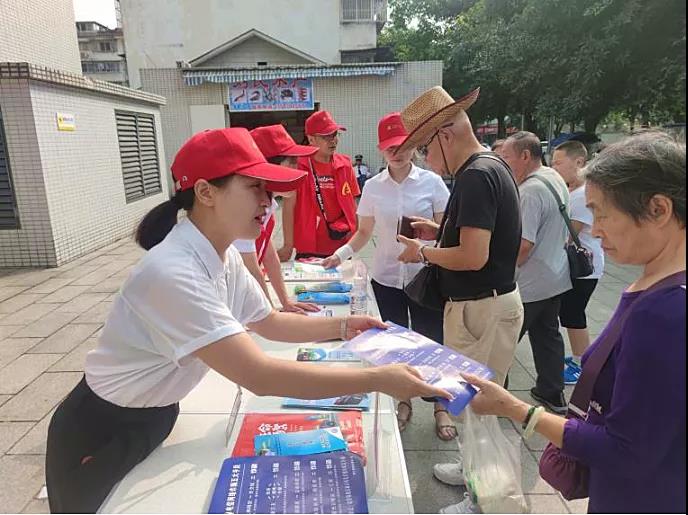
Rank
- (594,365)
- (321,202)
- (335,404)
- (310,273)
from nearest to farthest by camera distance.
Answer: (594,365), (335,404), (310,273), (321,202)

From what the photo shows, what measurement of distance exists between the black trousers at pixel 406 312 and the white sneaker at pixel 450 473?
749 mm

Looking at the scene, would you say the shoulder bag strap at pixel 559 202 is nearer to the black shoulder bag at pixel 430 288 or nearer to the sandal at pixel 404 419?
the black shoulder bag at pixel 430 288

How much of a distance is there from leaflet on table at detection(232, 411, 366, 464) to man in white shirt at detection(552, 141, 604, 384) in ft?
7.01

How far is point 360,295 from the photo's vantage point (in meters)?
2.41

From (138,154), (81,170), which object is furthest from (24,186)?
(138,154)

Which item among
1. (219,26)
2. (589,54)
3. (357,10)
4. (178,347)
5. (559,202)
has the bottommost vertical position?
(178,347)

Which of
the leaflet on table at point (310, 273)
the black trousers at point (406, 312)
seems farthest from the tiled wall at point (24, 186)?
the black trousers at point (406, 312)

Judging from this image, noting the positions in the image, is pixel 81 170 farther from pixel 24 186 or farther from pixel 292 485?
pixel 292 485

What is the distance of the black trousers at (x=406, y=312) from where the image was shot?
9.68ft

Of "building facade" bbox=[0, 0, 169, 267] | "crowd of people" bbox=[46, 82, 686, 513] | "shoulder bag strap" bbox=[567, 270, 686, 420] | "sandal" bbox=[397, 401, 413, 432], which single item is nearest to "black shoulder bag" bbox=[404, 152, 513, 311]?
"crowd of people" bbox=[46, 82, 686, 513]

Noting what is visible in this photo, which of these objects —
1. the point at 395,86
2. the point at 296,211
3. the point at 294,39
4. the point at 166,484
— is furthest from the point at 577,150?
the point at 294,39

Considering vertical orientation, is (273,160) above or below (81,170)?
above

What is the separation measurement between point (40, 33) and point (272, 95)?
5912 mm

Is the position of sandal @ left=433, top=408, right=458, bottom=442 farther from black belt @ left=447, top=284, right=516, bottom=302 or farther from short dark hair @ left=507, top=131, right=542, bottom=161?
short dark hair @ left=507, top=131, right=542, bottom=161
